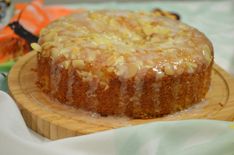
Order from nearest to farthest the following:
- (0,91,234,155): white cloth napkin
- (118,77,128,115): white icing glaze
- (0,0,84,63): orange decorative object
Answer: (0,91,234,155): white cloth napkin < (118,77,128,115): white icing glaze < (0,0,84,63): orange decorative object

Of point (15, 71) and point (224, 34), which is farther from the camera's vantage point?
point (224, 34)

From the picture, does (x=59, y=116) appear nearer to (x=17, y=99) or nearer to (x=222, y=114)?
(x=17, y=99)

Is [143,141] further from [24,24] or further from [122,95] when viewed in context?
[24,24]

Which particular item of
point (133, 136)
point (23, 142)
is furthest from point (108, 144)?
point (23, 142)

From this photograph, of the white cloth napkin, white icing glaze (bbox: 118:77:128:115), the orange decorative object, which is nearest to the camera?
the white cloth napkin

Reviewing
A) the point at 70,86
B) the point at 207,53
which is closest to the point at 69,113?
the point at 70,86

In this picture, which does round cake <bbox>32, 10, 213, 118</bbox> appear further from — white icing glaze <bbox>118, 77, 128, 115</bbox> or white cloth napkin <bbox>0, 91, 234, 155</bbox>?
white cloth napkin <bbox>0, 91, 234, 155</bbox>

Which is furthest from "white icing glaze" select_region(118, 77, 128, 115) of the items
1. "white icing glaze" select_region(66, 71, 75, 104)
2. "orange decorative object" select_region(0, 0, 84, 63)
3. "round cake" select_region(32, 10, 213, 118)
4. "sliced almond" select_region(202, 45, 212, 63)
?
"orange decorative object" select_region(0, 0, 84, 63)
